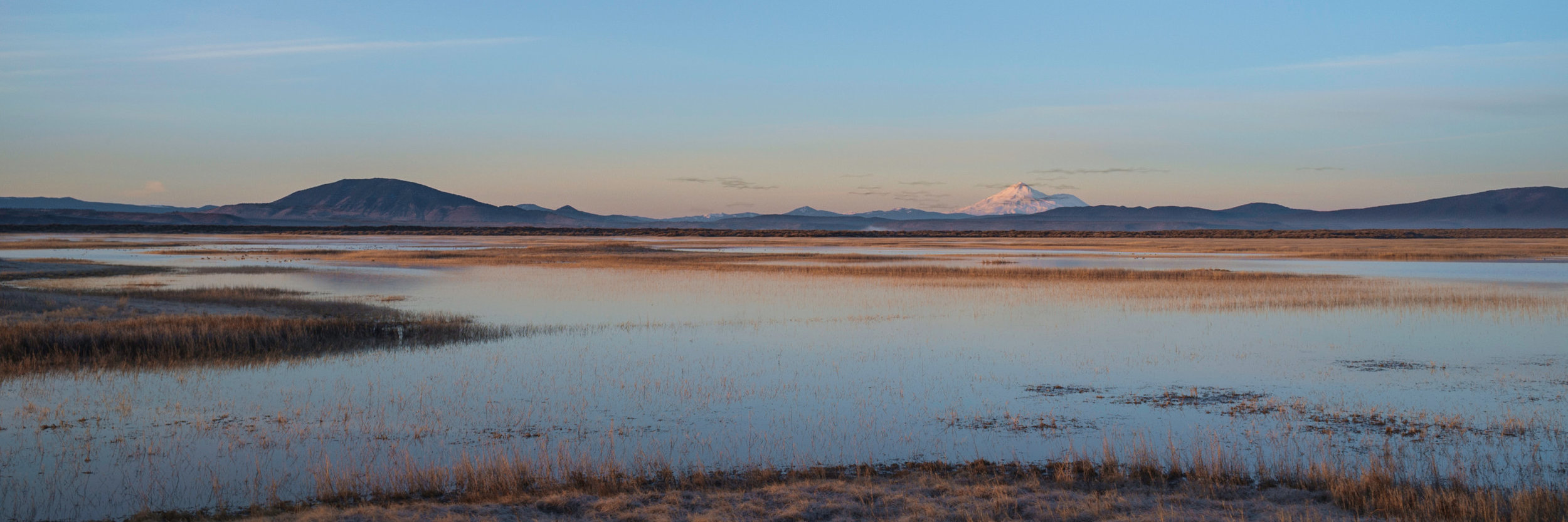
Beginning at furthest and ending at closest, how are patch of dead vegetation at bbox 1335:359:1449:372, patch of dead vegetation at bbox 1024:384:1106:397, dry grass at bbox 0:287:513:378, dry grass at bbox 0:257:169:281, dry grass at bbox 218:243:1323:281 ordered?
dry grass at bbox 218:243:1323:281 → dry grass at bbox 0:257:169:281 → dry grass at bbox 0:287:513:378 → patch of dead vegetation at bbox 1335:359:1449:372 → patch of dead vegetation at bbox 1024:384:1106:397

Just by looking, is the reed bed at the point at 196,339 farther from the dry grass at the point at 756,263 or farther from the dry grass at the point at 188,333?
the dry grass at the point at 756,263

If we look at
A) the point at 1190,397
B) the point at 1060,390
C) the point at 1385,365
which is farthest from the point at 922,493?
the point at 1385,365

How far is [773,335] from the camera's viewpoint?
1853 centimetres

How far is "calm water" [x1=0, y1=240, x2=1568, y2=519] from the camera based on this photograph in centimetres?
924

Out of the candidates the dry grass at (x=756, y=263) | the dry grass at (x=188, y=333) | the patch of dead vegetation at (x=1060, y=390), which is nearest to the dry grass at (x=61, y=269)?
the dry grass at (x=756, y=263)

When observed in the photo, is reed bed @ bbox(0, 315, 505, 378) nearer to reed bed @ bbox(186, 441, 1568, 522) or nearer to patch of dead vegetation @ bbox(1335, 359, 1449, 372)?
reed bed @ bbox(186, 441, 1568, 522)

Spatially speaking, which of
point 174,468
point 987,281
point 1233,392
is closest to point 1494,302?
point 987,281

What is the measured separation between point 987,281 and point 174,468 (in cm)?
2625

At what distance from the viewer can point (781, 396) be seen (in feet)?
40.7

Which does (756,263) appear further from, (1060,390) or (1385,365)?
(1060,390)

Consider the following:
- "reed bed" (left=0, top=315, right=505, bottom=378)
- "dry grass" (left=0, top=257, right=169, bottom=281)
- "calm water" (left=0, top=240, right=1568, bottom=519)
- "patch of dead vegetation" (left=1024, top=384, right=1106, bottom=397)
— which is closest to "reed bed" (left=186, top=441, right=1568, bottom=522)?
"calm water" (left=0, top=240, right=1568, bottom=519)

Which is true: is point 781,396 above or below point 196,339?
below

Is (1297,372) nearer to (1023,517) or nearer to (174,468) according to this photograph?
(1023,517)

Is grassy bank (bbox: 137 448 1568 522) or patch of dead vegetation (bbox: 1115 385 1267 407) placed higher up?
grassy bank (bbox: 137 448 1568 522)
